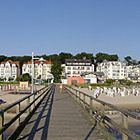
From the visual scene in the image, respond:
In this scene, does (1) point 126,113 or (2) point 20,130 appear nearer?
(1) point 126,113

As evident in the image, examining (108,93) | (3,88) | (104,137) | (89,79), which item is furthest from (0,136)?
(89,79)

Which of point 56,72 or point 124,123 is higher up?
point 56,72

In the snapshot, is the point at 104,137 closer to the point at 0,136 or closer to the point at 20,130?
the point at 20,130

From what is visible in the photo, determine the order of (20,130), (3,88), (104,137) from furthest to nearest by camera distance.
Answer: (3,88), (20,130), (104,137)

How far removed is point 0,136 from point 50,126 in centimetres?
562

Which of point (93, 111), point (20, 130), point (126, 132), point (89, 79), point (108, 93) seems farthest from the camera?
point (89, 79)

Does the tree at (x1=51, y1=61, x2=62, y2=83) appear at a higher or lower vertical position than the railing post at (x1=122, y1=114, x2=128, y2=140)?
higher

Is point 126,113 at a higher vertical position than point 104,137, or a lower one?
higher

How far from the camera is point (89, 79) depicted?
165625mm

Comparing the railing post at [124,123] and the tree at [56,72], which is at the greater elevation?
the tree at [56,72]

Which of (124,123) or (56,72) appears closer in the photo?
(124,123)

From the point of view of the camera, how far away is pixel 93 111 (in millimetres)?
15758

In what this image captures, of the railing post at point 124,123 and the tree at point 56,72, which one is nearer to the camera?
the railing post at point 124,123

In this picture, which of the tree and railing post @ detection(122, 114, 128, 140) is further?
the tree
